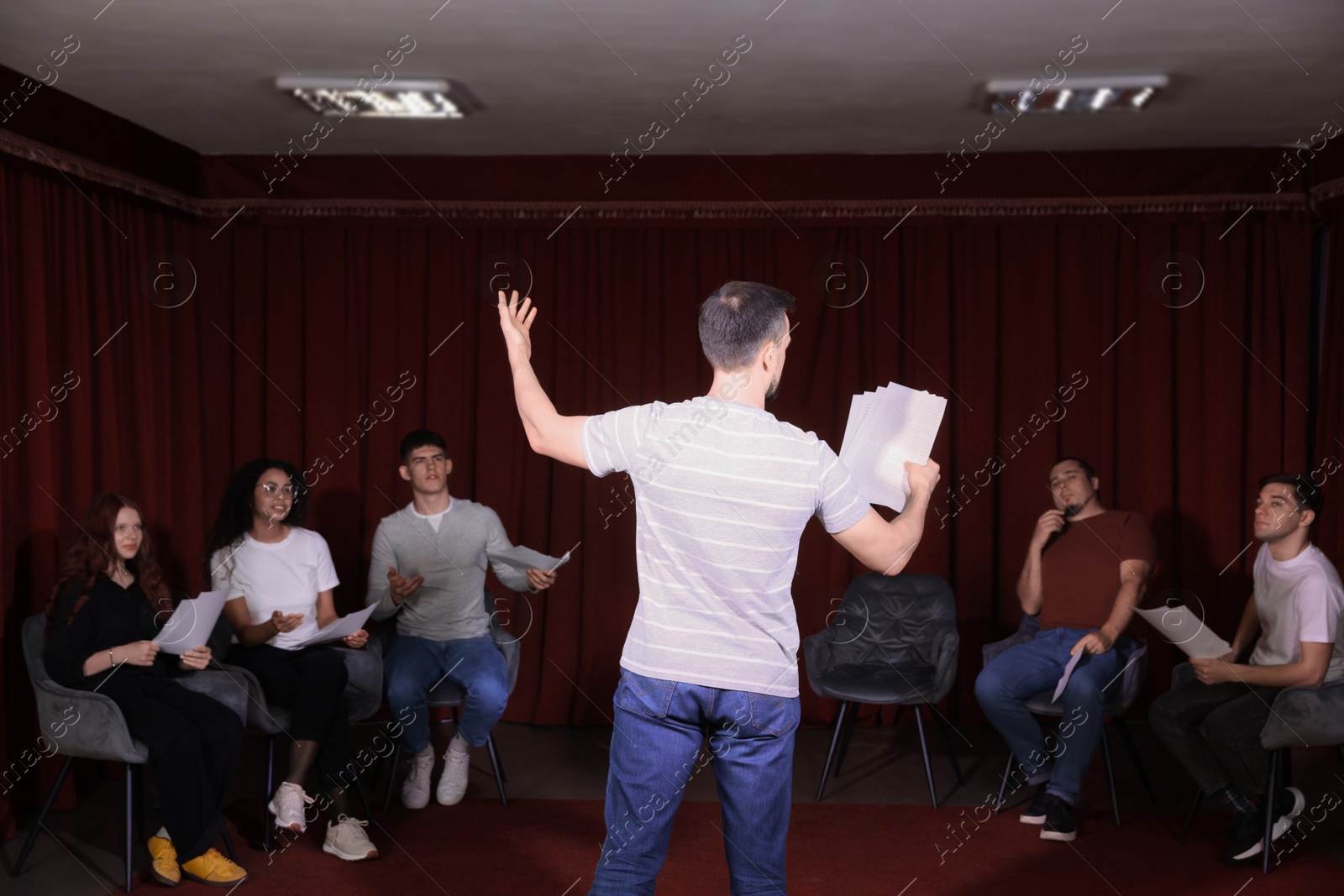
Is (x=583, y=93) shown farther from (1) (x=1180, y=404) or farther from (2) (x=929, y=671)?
(1) (x=1180, y=404)

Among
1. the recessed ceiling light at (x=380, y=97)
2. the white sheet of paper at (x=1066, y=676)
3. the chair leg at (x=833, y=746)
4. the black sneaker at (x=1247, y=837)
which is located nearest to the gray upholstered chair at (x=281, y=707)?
the chair leg at (x=833, y=746)

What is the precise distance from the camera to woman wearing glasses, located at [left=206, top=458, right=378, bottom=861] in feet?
11.3

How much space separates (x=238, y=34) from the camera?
11.1ft

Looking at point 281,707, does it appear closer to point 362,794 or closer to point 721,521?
point 362,794

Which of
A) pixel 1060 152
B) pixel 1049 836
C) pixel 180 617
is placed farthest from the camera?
pixel 1060 152

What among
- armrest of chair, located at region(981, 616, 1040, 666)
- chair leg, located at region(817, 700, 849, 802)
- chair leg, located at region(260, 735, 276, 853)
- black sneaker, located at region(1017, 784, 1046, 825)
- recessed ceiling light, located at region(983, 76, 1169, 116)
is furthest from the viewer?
armrest of chair, located at region(981, 616, 1040, 666)

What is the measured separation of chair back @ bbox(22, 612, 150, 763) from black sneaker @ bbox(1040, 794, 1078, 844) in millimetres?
2766

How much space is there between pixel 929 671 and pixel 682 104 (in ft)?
7.50

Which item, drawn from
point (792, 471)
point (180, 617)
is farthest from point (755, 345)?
point (180, 617)

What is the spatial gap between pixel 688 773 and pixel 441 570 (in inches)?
96.9

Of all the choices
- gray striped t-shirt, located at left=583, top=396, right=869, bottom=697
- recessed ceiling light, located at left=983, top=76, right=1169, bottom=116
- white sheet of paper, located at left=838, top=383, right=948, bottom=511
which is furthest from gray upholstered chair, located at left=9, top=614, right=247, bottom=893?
recessed ceiling light, located at left=983, top=76, right=1169, bottom=116

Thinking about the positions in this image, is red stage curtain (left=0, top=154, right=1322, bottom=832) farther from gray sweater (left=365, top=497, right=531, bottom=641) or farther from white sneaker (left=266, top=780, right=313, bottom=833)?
white sneaker (left=266, top=780, right=313, bottom=833)

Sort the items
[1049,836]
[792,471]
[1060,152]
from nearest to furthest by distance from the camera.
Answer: [792,471] → [1049,836] → [1060,152]

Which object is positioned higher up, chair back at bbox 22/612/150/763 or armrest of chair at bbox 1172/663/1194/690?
armrest of chair at bbox 1172/663/1194/690
